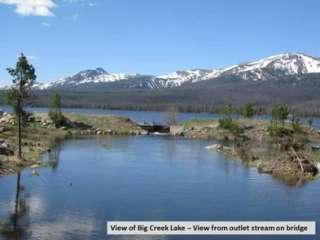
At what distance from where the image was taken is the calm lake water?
56406 mm

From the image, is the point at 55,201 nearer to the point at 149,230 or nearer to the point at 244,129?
the point at 149,230

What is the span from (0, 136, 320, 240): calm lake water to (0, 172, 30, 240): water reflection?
0.21 metres

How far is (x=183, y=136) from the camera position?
193625 millimetres

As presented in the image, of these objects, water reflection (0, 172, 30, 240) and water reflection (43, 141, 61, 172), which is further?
water reflection (43, 141, 61, 172)

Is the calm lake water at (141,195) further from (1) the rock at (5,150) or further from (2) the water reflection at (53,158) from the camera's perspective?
(1) the rock at (5,150)

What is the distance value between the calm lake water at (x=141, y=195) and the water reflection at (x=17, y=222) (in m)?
0.21

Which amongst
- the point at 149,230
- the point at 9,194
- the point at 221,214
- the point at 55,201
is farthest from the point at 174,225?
the point at 9,194

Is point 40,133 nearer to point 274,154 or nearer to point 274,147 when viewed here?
point 274,147

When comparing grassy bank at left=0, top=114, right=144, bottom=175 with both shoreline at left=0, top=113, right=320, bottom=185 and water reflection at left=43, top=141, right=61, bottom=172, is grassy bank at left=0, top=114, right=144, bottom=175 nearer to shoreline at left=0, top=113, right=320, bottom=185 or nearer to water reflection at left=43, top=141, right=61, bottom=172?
shoreline at left=0, top=113, right=320, bottom=185

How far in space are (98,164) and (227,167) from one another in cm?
2370

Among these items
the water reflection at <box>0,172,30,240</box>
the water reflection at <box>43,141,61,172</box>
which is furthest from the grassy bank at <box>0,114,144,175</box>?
the water reflection at <box>0,172,30,240</box>

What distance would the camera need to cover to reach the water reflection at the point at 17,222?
50094 millimetres

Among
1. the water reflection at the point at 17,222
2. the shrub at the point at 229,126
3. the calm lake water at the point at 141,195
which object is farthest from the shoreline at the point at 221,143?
the water reflection at the point at 17,222

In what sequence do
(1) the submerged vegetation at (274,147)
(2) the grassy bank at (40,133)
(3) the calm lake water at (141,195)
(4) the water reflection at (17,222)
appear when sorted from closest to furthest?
(4) the water reflection at (17,222) < (3) the calm lake water at (141,195) < (2) the grassy bank at (40,133) < (1) the submerged vegetation at (274,147)
